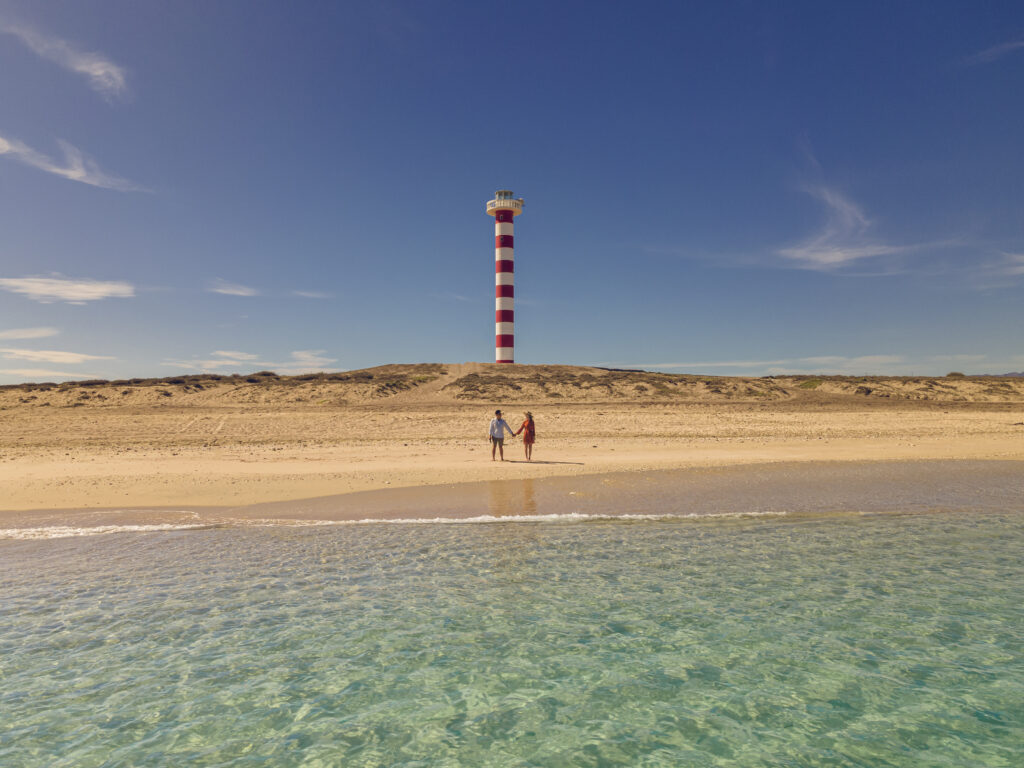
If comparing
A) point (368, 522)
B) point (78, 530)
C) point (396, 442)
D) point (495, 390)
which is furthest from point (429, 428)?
point (78, 530)

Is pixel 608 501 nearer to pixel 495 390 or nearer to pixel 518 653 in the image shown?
pixel 518 653

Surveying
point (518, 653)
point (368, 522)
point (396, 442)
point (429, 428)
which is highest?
point (429, 428)

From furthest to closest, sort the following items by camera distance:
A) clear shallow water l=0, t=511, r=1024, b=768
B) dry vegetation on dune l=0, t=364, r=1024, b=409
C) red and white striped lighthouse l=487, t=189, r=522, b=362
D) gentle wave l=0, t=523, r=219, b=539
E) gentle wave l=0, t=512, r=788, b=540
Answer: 1. red and white striped lighthouse l=487, t=189, r=522, b=362
2. dry vegetation on dune l=0, t=364, r=1024, b=409
3. gentle wave l=0, t=512, r=788, b=540
4. gentle wave l=0, t=523, r=219, b=539
5. clear shallow water l=0, t=511, r=1024, b=768

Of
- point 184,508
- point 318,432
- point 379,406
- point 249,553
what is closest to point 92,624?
point 249,553

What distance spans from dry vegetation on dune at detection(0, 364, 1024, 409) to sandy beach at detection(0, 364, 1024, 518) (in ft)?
0.59

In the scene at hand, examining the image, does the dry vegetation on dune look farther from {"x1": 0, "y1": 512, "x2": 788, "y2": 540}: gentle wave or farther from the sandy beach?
{"x1": 0, "y1": 512, "x2": 788, "y2": 540}: gentle wave

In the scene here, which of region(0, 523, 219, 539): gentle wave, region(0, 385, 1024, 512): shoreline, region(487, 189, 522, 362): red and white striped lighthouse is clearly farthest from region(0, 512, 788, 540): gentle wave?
region(487, 189, 522, 362): red and white striped lighthouse

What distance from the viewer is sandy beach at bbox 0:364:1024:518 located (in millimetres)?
19547

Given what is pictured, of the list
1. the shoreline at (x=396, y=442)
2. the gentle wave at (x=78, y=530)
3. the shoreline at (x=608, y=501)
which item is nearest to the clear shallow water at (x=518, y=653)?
the gentle wave at (x=78, y=530)

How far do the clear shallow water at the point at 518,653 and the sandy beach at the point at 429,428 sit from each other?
780 cm

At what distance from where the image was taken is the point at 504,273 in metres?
61.3

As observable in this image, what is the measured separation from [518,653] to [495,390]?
36812 millimetres

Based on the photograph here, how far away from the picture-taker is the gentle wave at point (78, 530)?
42.5ft

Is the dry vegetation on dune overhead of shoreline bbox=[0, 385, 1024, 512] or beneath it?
overhead
